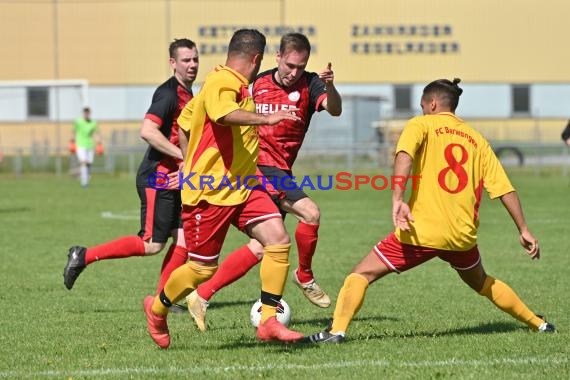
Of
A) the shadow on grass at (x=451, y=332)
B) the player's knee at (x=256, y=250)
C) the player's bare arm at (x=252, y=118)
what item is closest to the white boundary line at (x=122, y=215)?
the player's knee at (x=256, y=250)

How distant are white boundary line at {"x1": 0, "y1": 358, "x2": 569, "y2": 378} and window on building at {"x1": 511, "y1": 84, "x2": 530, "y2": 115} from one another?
42539mm

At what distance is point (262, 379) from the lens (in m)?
6.00

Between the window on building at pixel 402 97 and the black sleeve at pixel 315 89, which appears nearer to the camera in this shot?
the black sleeve at pixel 315 89

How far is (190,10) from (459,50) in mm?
11215

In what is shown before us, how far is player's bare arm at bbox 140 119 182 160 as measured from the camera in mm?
8570

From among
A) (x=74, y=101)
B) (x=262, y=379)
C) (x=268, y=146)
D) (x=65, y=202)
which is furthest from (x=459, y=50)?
(x=262, y=379)

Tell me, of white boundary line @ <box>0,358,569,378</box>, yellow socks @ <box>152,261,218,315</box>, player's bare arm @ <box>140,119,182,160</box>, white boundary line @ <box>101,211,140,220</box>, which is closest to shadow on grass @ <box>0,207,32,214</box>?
white boundary line @ <box>101,211,140,220</box>

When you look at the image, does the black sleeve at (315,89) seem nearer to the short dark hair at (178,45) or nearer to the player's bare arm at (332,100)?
the player's bare arm at (332,100)

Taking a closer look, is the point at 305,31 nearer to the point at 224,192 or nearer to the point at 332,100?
the point at 332,100

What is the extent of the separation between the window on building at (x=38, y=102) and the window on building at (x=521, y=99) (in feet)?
63.8

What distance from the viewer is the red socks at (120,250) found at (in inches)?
359

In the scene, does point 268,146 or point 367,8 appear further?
point 367,8

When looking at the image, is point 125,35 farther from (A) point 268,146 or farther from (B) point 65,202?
(A) point 268,146

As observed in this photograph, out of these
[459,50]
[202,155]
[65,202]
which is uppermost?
[459,50]
